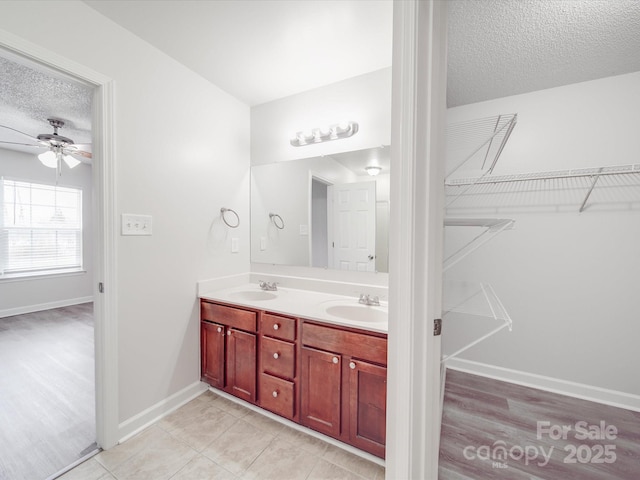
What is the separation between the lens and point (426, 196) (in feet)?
2.72

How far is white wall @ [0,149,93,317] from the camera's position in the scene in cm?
380

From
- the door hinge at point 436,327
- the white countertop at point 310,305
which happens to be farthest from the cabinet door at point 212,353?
the door hinge at point 436,327

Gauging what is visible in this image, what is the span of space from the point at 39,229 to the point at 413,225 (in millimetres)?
5728

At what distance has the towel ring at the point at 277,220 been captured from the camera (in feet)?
7.72

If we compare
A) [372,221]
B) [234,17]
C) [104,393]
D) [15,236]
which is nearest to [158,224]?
[104,393]

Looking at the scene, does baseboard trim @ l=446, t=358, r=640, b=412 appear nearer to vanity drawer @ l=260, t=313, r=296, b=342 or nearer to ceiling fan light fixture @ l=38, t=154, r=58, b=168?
vanity drawer @ l=260, t=313, r=296, b=342

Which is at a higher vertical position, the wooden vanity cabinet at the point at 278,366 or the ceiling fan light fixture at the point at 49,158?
the ceiling fan light fixture at the point at 49,158

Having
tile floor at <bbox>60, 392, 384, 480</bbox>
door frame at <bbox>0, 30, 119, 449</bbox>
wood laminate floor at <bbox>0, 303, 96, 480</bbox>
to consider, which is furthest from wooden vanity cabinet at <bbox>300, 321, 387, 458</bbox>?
wood laminate floor at <bbox>0, 303, 96, 480</bbox>

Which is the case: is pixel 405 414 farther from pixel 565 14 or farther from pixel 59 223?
pixel 59 223

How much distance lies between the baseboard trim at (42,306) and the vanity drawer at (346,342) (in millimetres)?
4963

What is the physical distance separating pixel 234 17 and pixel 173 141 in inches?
34.5

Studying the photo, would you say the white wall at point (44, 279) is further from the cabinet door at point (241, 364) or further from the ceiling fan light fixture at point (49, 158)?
the cabinet door at point (241, 364)

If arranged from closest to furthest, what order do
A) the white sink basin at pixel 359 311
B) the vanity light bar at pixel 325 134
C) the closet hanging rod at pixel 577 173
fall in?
the closet hanging rod at pixel 577 173, the white sink basin at pixel 359 311, the vanity light bar at pixel 325 134

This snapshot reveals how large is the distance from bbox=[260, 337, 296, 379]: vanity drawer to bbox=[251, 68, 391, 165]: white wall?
4.87 feet
